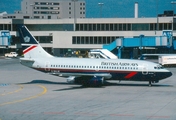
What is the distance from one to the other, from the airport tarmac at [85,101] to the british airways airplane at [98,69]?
1376 millimetres

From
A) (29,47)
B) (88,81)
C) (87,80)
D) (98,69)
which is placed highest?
(29,47)

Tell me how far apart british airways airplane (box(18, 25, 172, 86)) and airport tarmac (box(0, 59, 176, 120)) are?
4.52 ft

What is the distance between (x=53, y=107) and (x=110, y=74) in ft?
57.2

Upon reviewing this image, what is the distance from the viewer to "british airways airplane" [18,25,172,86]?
191 ft

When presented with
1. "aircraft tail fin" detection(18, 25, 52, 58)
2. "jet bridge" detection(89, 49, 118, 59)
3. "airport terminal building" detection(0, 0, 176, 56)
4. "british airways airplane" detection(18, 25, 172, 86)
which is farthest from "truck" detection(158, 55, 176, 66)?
"aircraft tail fin" detection(18, 25, 52, 58)

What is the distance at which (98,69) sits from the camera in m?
59.3

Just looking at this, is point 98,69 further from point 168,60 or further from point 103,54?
point 103,54

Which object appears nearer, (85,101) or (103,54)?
(85,101)

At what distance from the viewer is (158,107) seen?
43.0m

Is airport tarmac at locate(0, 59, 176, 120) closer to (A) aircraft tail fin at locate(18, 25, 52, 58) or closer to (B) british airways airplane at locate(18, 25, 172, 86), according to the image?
(B) british airways airplane at locate(18, 25, 172, 86)

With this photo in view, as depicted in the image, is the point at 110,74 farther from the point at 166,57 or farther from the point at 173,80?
the point at 166,57

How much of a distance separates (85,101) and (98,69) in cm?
1296

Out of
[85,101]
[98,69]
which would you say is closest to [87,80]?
[98,69]

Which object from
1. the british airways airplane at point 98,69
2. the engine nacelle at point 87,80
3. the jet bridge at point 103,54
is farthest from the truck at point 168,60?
the engine nacelle at point 87,80
